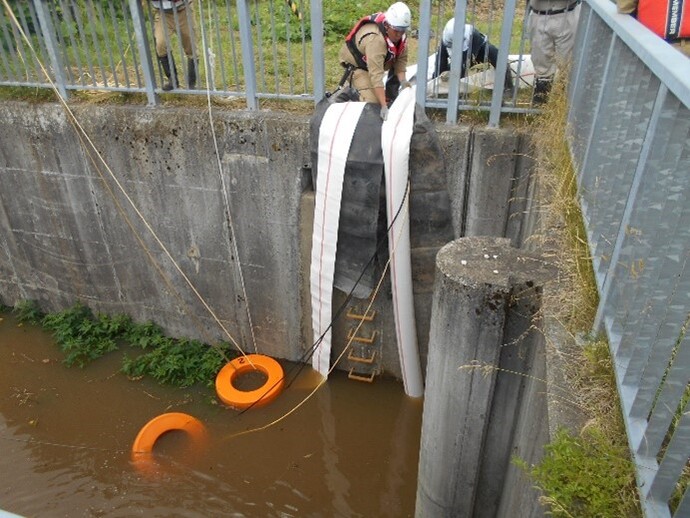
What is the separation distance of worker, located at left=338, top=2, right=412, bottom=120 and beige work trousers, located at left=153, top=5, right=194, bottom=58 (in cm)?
164

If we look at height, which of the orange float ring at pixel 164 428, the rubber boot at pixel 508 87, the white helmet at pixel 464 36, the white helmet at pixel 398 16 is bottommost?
the orange float ring at pixel 164 428

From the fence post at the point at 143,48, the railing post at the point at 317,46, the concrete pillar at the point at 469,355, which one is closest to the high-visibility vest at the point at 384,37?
the railing post at the point at 317,46

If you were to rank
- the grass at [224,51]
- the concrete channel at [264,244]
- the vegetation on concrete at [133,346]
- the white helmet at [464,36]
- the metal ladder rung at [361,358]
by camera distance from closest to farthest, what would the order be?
the concrete channel at [264,244] < the white helmet at [464,36] < the grass at [224,51] < the metal ladder rung at [361,358] < the vegetation on concrete at [133,346]

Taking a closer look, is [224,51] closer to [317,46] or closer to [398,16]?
[317,46]

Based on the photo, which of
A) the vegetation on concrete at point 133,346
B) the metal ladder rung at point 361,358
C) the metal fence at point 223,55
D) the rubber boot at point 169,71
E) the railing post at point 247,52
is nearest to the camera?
the metal fence at point 223,55

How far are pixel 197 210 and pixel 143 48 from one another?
1.78m

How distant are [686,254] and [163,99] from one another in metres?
5.59

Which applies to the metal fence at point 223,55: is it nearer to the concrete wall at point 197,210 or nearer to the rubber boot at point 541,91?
the rubber boot at point 541,91

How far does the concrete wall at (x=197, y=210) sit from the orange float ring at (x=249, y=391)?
0.27 metres

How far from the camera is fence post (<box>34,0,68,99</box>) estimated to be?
579cm

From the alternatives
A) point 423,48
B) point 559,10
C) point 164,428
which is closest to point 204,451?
point 164,428

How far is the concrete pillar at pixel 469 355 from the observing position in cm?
310

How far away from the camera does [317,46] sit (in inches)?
198

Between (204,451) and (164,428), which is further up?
(164,428)
